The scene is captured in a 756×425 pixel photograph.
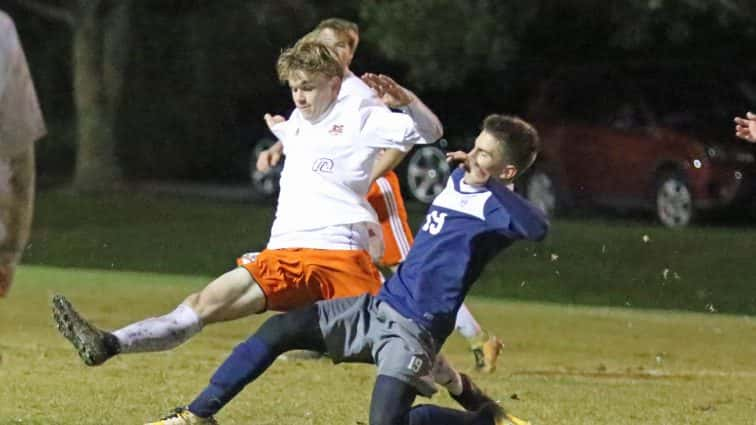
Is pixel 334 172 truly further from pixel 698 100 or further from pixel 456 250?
pixel 698 100

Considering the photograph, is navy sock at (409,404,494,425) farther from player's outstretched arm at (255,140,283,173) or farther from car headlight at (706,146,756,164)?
car headlight at (706,146,756,164)

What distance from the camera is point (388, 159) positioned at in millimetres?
9453

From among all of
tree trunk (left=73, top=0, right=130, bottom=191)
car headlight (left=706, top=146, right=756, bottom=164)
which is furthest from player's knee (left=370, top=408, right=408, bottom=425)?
tree trunk (left=73, top=0, right=130, bottom=191)

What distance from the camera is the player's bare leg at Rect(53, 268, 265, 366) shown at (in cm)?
Answer: 780

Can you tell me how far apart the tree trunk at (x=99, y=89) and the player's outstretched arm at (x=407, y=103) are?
18319 mm

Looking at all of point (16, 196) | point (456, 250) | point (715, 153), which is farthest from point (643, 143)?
point (16, 196)

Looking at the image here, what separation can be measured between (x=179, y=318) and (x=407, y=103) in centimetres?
144

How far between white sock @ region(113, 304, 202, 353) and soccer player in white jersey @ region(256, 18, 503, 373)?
0.63m

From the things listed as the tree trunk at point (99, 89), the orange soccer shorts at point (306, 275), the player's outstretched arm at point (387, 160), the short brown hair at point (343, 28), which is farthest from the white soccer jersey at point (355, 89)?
the tree trunk at point (99, 89)

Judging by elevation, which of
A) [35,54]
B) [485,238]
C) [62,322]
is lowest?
[35,54]

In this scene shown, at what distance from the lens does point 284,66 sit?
8438 millimetres

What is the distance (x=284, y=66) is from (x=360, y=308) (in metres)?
1.41

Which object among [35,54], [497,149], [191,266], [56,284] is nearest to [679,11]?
[191,266]

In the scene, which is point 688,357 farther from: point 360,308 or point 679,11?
point 679,11
